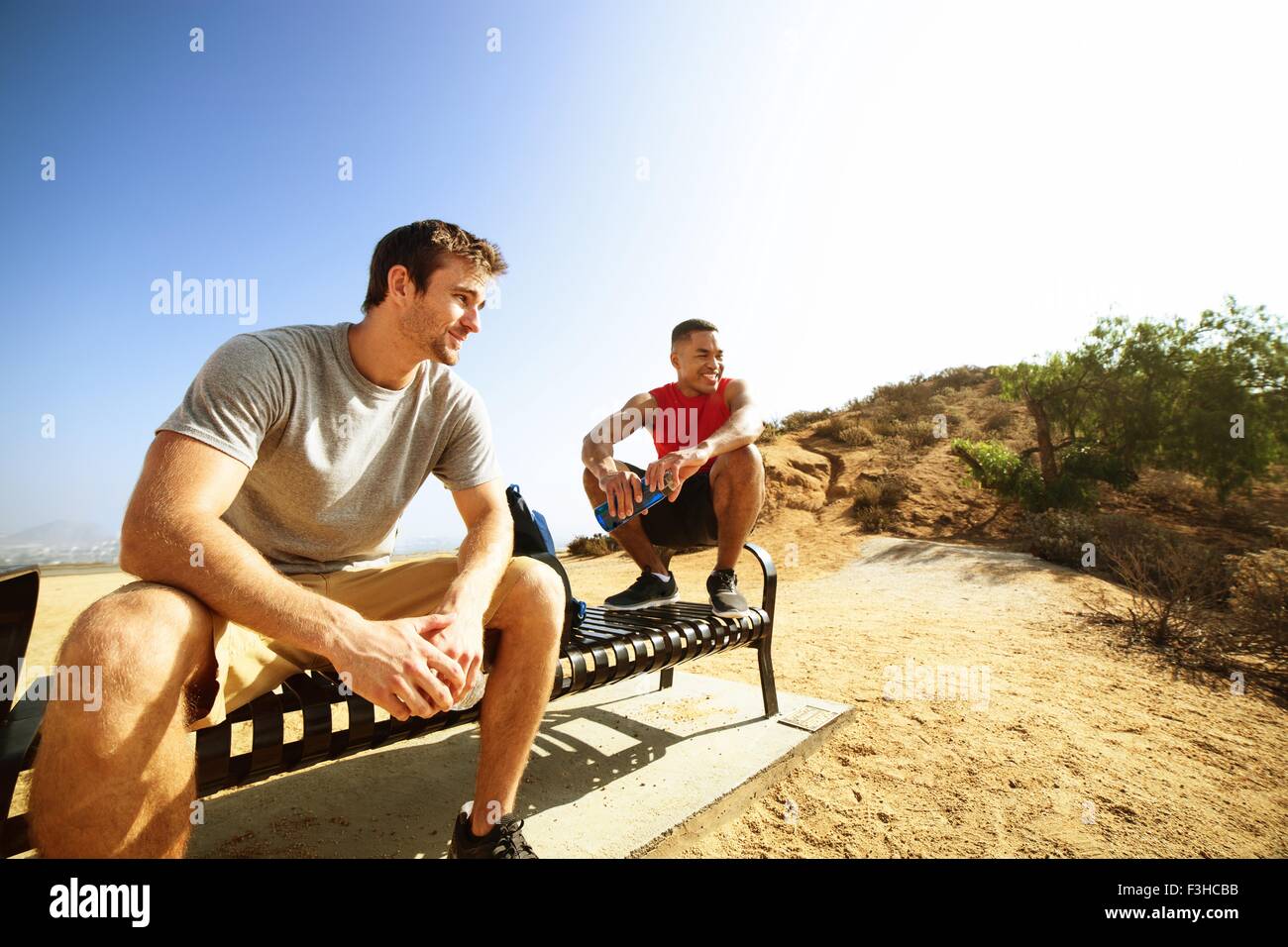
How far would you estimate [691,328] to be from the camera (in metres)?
3.62

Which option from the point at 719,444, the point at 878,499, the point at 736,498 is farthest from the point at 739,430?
the point at 878,499

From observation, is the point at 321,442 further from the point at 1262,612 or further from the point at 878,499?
the point at 878,499

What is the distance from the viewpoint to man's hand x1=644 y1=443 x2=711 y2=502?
280 centimetres

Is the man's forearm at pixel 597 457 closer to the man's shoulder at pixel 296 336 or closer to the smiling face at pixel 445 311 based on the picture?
the smiling face at pixel 445 311

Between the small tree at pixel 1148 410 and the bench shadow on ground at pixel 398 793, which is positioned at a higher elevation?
the small tree at pixel 1148 410

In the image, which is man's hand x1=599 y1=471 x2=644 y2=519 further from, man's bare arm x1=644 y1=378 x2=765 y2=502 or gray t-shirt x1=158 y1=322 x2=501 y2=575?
gray t-shirt x1=158 y1=322 x2=501 y2=575

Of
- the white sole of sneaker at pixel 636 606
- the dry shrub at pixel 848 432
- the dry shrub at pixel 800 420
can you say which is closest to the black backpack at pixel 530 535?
the white sole of sneaker at pixel 636 606

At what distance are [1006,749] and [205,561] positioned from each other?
3198 mm

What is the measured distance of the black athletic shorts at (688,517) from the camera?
3361mm

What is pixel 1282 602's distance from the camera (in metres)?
4.08

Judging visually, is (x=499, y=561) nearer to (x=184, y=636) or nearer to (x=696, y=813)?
(x=184, y=636)
